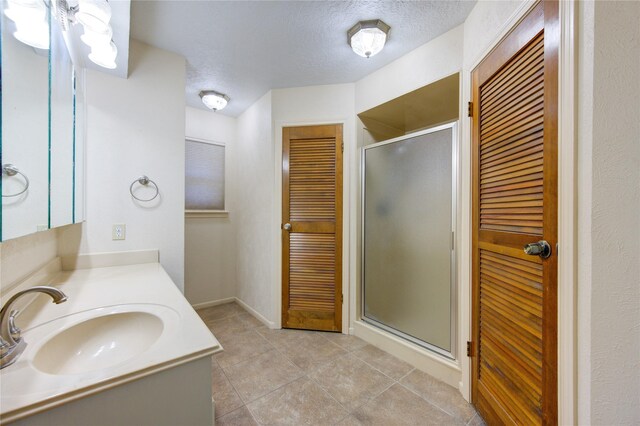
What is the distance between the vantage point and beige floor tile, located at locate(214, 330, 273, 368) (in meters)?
1.94

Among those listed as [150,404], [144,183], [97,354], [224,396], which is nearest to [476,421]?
[224,396]

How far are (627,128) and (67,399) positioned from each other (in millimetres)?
1609

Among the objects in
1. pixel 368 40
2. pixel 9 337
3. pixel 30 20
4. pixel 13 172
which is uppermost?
pixel 368 40

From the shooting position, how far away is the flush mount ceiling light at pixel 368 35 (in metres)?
1.57

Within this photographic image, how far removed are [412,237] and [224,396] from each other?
64.7 inches

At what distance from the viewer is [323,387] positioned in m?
1.63

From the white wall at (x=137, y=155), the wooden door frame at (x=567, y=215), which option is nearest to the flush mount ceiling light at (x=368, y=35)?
the wooden door frame at (x=567, y=215)

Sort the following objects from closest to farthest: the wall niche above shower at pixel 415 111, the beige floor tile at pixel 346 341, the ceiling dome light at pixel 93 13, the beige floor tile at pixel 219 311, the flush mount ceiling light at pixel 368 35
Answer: the ceiling dome light at pixel 93 13 < the flush mount ceiling light at pixel 368 35 < the wall niche above shower at pixel 415 111 < the beige floor tile at pixel 346 341 < the beige floor tile at pixel 219 311

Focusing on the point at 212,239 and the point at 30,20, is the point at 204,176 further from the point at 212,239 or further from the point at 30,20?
the point at 30,20

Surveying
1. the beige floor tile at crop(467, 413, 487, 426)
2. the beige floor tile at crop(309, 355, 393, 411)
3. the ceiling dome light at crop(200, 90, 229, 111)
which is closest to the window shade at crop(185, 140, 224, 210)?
the ceiling dome light at crop(200, 90, 229, 111)

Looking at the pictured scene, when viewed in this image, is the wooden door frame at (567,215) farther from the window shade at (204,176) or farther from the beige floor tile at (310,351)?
the window shade at (204,176)

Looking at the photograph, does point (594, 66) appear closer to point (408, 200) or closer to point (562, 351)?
point (562, 351)

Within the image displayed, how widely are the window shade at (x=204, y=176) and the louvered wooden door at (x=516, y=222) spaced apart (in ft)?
8.80

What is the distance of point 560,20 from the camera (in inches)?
34.3
